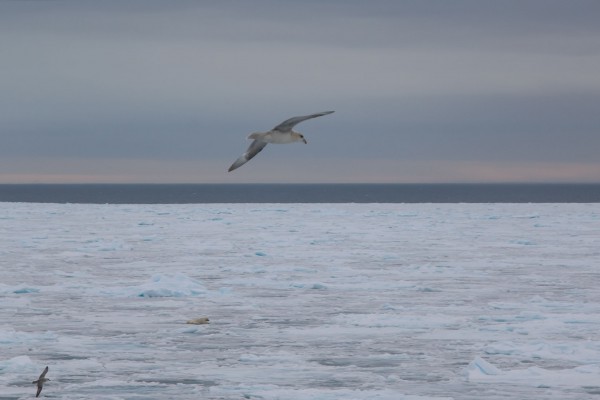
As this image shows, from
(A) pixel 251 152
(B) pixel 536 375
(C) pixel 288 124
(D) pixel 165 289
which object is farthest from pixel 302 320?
(B) pixel 536 375

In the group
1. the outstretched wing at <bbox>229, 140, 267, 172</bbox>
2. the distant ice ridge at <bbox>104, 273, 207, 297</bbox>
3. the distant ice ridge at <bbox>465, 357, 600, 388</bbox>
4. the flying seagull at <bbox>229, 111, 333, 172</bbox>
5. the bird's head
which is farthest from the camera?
the distant ice ridge at <bbox>104, 273, 207, 297</bbox>

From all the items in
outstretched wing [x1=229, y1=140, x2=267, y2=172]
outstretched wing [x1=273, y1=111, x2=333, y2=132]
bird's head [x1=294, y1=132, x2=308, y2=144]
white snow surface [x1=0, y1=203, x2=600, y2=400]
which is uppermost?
outstretched wing [x1=273, y1=111, x2=333, y2=132]

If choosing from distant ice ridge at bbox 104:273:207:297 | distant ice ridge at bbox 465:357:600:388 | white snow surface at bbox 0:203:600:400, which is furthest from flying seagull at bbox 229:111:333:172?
distant ice ridge at bbox 465:357:600:388

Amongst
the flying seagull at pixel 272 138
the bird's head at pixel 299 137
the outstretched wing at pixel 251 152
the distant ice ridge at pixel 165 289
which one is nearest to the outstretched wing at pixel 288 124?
the flying seagull at pixel 272 138

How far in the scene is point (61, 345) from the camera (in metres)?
7.96

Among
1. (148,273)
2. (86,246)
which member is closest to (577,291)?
(148,273)

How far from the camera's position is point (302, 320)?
937cm

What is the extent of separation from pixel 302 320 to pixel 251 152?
1751 mm

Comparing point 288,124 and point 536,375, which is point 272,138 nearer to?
point 288,124

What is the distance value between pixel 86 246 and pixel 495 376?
1311cm

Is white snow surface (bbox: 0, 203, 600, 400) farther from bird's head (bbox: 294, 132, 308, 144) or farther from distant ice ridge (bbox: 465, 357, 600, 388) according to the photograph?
bird's head (bbox: 294, 132, 308, 144)

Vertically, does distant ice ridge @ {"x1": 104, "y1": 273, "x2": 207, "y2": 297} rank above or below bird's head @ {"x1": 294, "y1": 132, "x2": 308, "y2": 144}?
below

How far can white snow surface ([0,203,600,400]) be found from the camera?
6613 mm

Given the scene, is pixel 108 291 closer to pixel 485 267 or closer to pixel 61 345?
pixel 61 345
